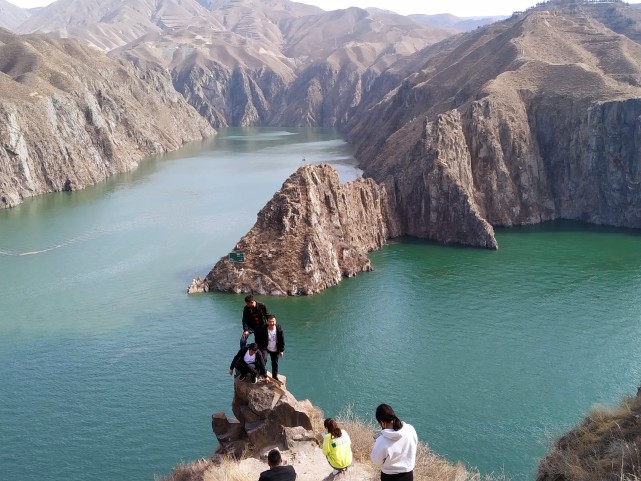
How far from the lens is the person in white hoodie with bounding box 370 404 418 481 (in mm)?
13109

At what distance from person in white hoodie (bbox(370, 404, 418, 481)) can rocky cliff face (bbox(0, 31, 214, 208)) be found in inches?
3967

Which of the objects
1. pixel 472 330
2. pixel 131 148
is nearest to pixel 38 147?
pixel 131 148

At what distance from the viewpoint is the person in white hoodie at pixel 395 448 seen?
13.1 m

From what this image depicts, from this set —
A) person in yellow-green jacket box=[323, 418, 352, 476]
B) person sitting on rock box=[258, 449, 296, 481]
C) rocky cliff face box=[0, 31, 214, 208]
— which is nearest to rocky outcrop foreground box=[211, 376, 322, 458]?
person in yellow-green jacket box=[323, 418, 352, 476]

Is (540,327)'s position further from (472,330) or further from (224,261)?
(224,261)

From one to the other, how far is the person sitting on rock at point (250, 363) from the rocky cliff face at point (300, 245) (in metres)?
34.4

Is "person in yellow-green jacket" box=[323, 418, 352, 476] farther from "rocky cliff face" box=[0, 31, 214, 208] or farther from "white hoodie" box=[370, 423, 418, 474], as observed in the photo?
"rocky cliff face" box=[0, 31, 214, 208]

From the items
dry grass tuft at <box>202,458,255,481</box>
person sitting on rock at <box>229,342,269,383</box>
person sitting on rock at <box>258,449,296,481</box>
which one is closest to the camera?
person sitting on rock at <box>258,449,296,481</box>

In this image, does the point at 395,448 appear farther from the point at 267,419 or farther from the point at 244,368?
the point at 267,419

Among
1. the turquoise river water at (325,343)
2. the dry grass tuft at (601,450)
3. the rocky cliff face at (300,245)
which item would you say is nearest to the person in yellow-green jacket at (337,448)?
the dry grass tuft at (601,450)

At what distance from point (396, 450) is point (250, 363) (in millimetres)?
8522

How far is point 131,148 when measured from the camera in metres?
154

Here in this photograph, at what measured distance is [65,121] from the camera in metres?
128

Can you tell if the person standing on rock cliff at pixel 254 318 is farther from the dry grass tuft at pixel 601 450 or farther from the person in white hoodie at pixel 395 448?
the dry grass tuft at pixel 601 450
